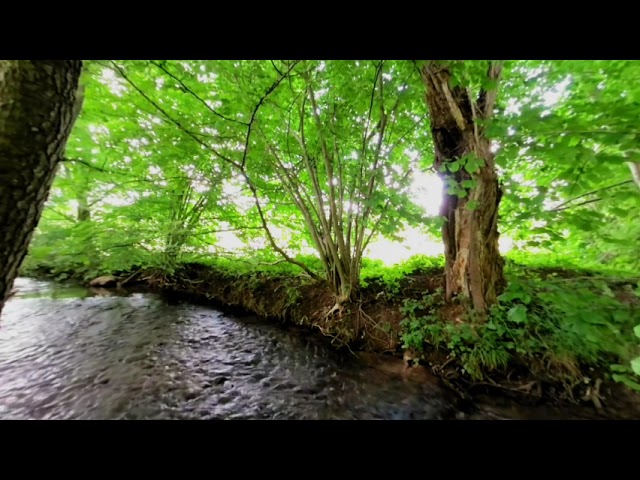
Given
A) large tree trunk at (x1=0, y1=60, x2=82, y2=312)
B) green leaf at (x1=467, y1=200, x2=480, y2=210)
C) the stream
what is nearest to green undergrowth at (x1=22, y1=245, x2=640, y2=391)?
the stream

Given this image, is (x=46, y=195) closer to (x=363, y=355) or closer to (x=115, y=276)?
(x=363, y=355)

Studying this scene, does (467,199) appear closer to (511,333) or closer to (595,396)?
(511,333)

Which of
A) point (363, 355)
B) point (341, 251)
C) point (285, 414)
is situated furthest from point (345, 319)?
point (285, 414)

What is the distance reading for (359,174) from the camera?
10.8ft

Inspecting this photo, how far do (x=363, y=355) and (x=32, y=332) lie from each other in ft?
17.4

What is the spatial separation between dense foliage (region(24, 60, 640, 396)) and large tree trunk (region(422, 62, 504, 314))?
0.64ft

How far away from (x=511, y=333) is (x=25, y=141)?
164 inches

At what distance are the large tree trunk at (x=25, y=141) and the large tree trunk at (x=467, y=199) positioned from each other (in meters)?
3.05

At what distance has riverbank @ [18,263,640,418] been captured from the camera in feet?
4.92

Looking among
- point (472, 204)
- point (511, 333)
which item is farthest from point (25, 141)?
point (511, 333)

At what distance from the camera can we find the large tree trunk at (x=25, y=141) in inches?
37.7

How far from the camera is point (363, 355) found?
3465 millimetres

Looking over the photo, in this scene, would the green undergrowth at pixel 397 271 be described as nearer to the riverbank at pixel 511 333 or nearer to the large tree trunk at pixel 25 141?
the riverbank at pixel 511 333

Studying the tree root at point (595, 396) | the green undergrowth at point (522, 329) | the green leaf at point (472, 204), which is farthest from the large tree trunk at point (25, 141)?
the tree root at point (595, 396)
